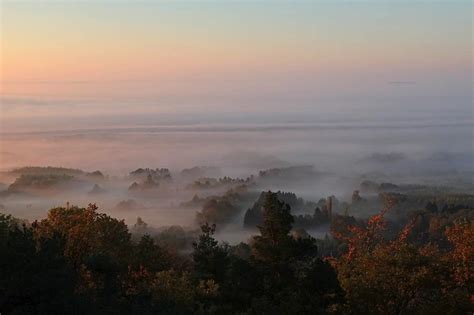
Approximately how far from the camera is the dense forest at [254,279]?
2084cm

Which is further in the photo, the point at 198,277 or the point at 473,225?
the point at 473,225

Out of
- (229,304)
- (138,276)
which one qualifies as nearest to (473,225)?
(229,304)

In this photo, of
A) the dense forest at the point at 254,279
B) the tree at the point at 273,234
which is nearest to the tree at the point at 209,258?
the dense forest at the point at 254,279

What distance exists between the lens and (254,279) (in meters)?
27.2

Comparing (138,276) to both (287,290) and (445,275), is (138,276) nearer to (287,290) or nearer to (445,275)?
(287,290)

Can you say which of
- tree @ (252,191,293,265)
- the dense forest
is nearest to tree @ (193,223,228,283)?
the dense forest

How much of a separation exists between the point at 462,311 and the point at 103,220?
22943 millimetres

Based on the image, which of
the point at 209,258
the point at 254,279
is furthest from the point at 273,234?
the point at 209,258

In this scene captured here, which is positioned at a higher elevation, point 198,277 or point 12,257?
point 12,257

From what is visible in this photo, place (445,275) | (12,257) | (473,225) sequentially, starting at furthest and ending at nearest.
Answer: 1. (473,225)
2. (445,275)
3. (12,257)

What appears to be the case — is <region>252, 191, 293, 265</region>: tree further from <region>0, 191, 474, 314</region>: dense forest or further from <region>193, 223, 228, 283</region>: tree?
<region>193, 223, 228, 283</region>: tree

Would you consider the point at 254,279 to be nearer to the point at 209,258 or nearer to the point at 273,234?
the point at 273,234

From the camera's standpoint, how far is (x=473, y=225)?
115ft

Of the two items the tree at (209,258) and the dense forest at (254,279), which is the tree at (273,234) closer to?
the dense forest at (254,279)
